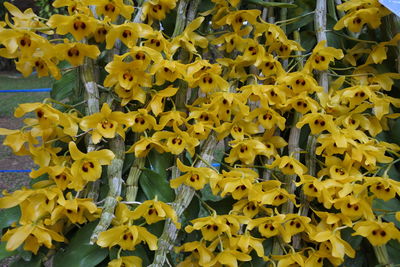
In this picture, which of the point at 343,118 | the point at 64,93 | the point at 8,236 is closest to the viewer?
the point at 8,236

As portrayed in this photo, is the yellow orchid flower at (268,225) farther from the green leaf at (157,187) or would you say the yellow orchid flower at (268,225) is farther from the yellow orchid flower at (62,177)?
the yellow orchid flower at (62,177)

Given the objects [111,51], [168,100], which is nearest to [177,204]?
[168,100]

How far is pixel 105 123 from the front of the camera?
812 mm

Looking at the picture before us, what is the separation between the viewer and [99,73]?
35.8 inches

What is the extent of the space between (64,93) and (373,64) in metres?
0.74

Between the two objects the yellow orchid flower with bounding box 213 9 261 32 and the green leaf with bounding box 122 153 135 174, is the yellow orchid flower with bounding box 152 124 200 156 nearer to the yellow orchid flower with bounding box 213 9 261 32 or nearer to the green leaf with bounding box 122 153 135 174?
the green leaf with bounding box 122 153 135 174

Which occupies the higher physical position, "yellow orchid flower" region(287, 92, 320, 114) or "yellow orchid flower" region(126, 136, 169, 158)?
"yellow orchid flower" region(287, 92, 320, 114)

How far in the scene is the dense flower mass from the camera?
0.77 metres

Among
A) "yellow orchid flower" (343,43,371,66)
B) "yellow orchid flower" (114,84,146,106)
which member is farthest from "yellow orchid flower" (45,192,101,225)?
"yellow orchid flower" (343,43,371,66)

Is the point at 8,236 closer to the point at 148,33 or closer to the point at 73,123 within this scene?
the point at 73,123

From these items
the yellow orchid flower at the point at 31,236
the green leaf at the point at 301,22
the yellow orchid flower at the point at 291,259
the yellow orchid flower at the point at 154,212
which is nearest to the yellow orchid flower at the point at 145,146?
the yellow orchid flower at the point at 154,212

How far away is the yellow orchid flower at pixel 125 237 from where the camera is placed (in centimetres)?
74

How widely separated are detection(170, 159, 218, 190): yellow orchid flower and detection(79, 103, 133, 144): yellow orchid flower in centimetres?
14

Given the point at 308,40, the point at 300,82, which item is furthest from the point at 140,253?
the point at 308,40
